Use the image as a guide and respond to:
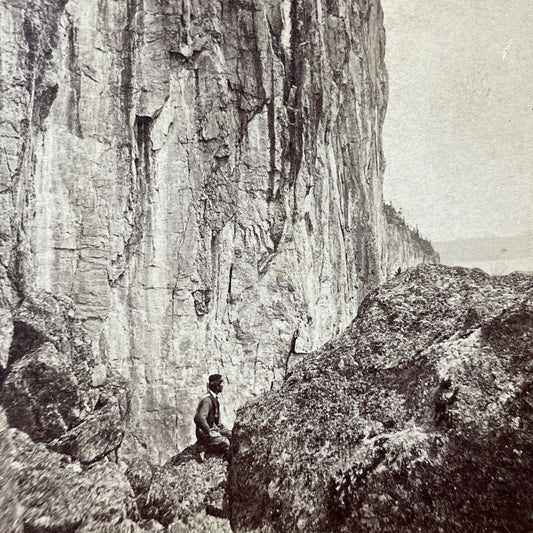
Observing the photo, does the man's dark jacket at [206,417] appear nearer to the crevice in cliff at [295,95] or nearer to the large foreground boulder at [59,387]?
the large foreground boulder at [59,387]

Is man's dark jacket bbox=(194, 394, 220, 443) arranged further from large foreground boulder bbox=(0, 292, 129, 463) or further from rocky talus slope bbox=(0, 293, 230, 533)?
large foreground boulder bbox=(0, 292, 129, 463)

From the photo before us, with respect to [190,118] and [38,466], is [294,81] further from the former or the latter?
[38,466]

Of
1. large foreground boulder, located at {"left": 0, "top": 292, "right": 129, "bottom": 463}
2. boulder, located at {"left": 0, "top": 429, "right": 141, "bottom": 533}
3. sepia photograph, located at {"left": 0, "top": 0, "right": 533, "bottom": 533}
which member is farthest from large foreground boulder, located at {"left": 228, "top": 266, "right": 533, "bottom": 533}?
large foreground boulder, located at {"left": 0, "top": 292, "right": 129, "bottom": 463}

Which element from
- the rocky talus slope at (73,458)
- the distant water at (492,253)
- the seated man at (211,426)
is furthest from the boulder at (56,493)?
the distant water at (492,253)

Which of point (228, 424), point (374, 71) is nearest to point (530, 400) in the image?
point (228, 424)

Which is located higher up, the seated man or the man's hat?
the man's hat

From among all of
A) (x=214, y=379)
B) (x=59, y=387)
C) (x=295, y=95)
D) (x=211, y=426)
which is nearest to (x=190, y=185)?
(x=295, y=95)
